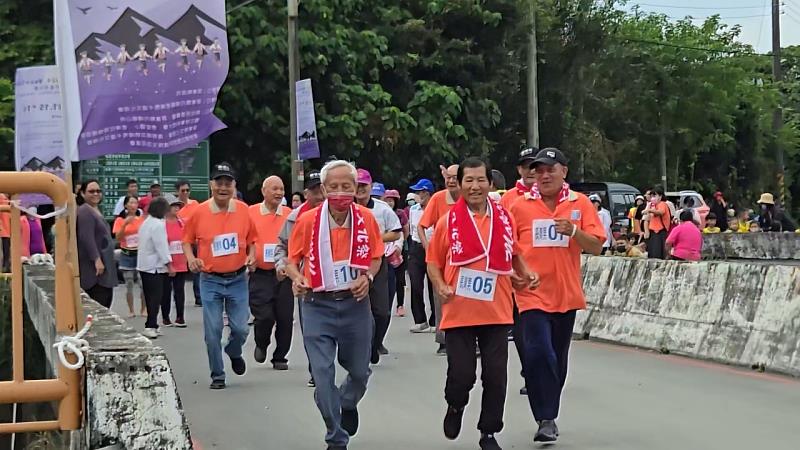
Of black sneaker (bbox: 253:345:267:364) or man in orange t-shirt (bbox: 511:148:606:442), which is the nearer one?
man in orange t-shirt (bbox: 511:148:606:442)

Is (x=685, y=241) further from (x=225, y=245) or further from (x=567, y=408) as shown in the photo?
(x=225, y=245)

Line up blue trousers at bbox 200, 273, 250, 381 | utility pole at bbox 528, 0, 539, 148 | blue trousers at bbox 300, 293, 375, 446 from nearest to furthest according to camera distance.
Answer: blue trousers at bbox 300, 293, 375, 446 → blue trousers at bbox 200, 273, 250, 381 → utility pole at bbox 528, 0, 539, 148

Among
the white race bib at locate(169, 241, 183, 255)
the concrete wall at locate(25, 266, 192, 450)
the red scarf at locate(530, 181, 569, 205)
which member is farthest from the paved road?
the white race bib at locate(169, 241, 183, 255)

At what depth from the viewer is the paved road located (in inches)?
298

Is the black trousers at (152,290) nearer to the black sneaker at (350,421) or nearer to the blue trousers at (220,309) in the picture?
the blue trousers at (220,309)

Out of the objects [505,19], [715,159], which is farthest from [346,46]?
[715,159]

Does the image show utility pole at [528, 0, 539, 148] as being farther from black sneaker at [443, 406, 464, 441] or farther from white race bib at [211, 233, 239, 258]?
black sneaker at [443, 406, 464, 441]

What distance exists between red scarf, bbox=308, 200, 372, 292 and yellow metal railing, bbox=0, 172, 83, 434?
2385 mm

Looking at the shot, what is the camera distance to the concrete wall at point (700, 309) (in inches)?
407

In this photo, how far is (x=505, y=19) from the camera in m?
32.4

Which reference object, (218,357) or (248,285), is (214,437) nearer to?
(218,357)

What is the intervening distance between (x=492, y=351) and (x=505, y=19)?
86.5ft

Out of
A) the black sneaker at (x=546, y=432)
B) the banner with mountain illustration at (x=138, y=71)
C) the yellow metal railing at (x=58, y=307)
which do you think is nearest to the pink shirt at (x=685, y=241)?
the banner with mountain illustration at (x=138, y=71)

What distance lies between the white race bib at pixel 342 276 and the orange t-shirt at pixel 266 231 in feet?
12.4
